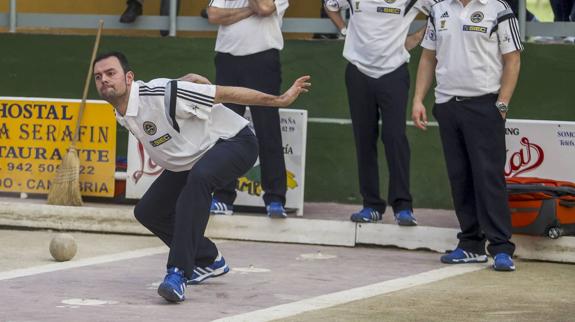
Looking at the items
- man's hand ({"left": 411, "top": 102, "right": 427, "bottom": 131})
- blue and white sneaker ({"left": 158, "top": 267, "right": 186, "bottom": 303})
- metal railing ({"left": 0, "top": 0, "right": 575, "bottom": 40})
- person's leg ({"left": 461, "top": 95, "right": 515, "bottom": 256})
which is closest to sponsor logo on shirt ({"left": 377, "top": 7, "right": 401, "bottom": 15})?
man's hand ({"left": 411, "top": 102, "right": 427, "bottom": 131})

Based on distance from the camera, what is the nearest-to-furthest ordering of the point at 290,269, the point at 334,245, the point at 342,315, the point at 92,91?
the point at 342,315 < the point at 290,269 < the point at 334,245 < the point at 92,91

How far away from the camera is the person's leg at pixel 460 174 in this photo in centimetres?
948

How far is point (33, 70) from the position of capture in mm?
13055

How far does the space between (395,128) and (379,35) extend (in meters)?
0.75

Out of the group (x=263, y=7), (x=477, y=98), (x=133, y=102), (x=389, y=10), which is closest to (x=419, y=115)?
(x=477, y=98)

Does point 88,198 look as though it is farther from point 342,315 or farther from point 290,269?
point 342,315

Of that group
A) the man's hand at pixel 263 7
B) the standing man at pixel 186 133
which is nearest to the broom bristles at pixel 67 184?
the man's hand at pixel 263 7

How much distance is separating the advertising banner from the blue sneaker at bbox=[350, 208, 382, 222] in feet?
8.03

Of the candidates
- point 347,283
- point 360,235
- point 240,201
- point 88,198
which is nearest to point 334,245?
point 360,235

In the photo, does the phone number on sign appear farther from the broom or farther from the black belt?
the black belt

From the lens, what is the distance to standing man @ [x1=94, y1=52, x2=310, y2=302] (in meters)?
7.84

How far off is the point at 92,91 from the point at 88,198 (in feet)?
4.55

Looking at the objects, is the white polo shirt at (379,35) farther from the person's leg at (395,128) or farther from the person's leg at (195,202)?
the person's leg at (195,202)

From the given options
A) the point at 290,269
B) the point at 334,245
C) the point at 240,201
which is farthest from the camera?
the point at 240,201
